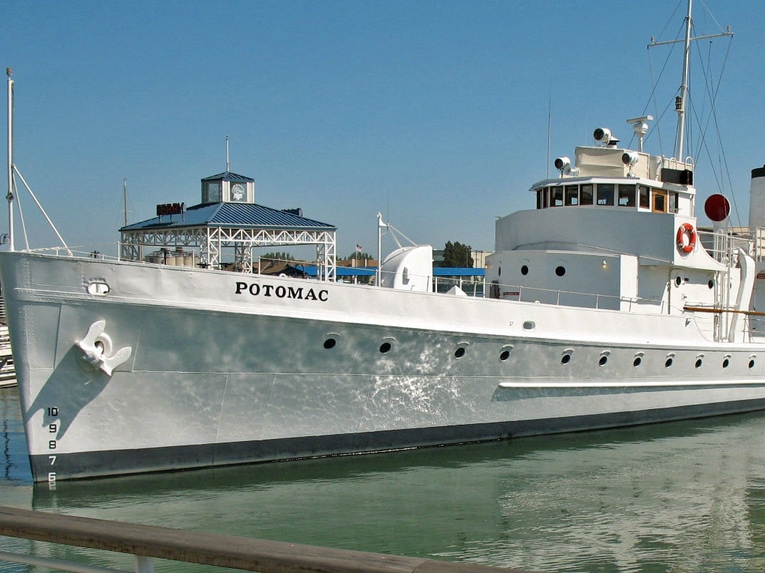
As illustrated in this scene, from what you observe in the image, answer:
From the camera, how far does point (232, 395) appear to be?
1146cm

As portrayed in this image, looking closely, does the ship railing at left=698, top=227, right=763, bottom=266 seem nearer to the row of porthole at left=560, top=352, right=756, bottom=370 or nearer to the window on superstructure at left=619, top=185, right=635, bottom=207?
the window on superstructure at left=619, top=185, right=635, bottom=207

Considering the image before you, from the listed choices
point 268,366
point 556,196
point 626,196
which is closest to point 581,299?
→ point 556,196

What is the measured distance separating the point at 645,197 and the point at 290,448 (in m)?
9.74

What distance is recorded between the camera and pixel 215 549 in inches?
124

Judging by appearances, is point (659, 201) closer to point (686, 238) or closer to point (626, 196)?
point (626, 196)

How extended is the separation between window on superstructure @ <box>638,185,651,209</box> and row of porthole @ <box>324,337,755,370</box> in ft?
10.8

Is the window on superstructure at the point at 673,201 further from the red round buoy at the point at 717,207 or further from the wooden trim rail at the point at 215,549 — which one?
the wooden trim rail at the point at 215,549

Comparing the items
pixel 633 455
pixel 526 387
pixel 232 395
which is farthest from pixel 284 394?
pixel 633 455

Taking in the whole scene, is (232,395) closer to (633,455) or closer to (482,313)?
(482,313)

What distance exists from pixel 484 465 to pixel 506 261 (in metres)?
5.54

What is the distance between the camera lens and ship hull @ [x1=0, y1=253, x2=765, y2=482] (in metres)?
10.5

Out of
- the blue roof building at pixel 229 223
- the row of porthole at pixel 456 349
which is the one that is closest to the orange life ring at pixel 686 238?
the row of porthole at pixel 456 349

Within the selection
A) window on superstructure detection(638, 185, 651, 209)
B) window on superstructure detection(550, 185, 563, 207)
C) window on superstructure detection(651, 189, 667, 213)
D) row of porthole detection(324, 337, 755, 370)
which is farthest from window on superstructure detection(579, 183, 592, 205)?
row of porthole detection(324, 337, 755, 370)

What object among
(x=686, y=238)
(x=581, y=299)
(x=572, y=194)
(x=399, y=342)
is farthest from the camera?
(x=572, y=194)
